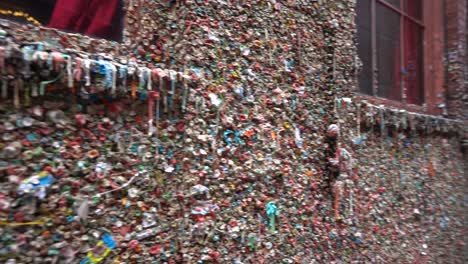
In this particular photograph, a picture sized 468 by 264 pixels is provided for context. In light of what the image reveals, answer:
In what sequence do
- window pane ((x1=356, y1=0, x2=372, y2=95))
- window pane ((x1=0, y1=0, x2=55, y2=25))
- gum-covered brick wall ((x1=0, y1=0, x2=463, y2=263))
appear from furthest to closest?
window pane ((x1=356, y1=0, x2=372, y2=95)) → window pane ((x1=0, y1=0, x2=55, y2=25)) → gum-covered brick wall ((x1=0, y1=0, x2=463, y2=263))

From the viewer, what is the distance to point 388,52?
378 centimetres

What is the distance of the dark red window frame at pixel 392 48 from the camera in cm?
342

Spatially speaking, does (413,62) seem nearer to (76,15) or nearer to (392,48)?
(392,48)

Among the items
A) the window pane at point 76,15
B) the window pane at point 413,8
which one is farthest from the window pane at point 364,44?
the window pane at point 76,15

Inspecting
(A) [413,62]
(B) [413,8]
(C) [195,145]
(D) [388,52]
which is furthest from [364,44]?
(C) [195,145]

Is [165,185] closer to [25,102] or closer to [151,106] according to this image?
[151,106]

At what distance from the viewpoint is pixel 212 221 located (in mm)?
1884

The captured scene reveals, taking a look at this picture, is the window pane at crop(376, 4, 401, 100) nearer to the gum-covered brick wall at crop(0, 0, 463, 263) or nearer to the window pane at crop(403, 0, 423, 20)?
the window pane at crop(403, 0, 423, 20)

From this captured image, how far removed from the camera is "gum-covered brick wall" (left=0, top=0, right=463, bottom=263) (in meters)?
1.37

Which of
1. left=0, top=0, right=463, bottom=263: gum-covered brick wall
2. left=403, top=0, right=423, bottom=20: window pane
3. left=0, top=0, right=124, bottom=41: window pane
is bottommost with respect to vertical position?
left=0, top=0, right=463, bottom=263: gum-covered brick wall

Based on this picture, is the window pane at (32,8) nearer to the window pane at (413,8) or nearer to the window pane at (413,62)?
the window pane at (413,62)

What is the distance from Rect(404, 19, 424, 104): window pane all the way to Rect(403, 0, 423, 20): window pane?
0.10 meters

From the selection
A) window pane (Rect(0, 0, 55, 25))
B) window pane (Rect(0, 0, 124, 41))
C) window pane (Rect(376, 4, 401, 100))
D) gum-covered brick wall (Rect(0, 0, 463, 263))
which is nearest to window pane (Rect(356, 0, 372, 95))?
window pane (Rect(376, 4, 401, 100))

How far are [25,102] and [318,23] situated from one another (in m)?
1.98
